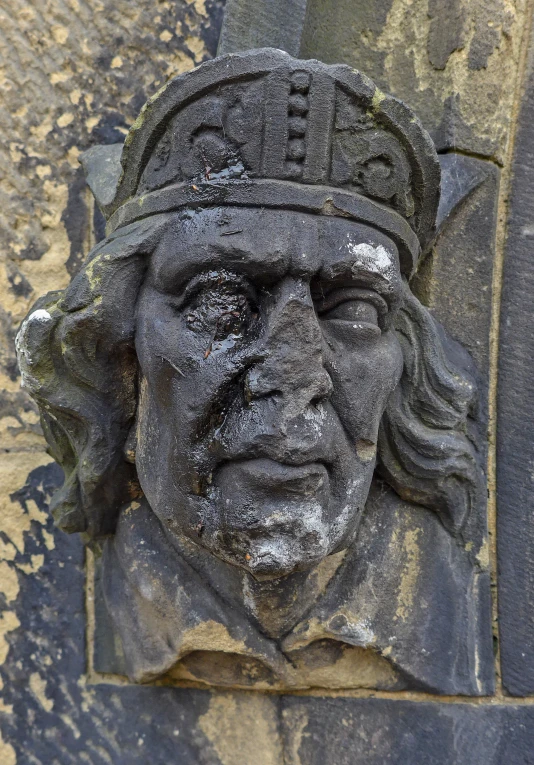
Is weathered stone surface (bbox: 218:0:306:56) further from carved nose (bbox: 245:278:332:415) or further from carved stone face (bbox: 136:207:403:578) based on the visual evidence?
carved nose (bbox: 245:278:332:415)

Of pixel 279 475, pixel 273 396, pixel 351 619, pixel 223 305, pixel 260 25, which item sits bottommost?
pixel 351 619

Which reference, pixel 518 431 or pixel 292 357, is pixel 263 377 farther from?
pixel 518 431

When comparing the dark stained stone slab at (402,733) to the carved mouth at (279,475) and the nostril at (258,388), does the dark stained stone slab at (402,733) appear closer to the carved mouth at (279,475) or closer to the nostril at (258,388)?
the carved mouth at (279,475)

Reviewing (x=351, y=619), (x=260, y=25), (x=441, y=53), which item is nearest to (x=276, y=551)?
(x=351, y=619)

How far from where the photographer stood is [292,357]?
3.44 ft

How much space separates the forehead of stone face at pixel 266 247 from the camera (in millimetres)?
1062

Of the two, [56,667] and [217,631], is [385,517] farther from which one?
[56,667]

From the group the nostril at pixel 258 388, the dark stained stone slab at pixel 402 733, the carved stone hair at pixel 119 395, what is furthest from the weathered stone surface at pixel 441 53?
the dark stained stone slab at pixel 402 733

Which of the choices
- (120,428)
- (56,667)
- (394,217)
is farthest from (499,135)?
(56,667)

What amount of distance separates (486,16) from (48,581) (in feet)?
5.04

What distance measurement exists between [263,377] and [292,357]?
54 millimetres

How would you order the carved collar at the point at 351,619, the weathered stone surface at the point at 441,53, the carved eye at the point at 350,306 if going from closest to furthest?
the carved eye at the point at 350,306
the carved collar at the point at 351,619
the weathered stone surface at the point at 441,53

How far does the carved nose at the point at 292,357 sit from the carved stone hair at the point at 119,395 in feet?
0.79

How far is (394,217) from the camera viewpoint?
1183 mm
